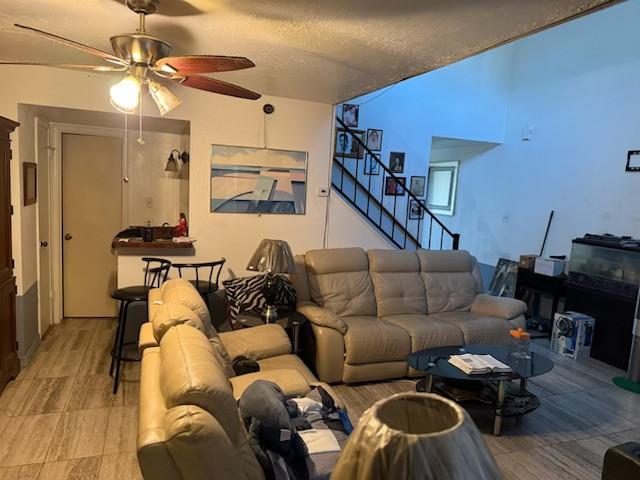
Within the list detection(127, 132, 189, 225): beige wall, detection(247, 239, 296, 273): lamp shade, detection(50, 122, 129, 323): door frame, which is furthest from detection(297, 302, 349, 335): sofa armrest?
detection(50, 122, 129, 323): door frame

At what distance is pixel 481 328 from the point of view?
386cm

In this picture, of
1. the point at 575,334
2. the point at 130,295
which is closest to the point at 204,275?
the point at 130,295

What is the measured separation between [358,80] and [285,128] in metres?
1.13

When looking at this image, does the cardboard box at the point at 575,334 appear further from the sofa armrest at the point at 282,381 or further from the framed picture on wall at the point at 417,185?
the sofa armrest at the point at 282,381

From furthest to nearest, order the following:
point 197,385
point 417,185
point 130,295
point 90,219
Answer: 1. point 417,185
2. point 90,219
3. point 130,295
4. point 197,385

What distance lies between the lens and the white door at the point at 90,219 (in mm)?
4699

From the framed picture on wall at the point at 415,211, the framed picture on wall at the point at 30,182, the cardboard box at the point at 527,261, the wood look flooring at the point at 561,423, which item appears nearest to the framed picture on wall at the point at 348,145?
the framed picture on wall at the point at 415,211

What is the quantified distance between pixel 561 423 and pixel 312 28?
3.11 m

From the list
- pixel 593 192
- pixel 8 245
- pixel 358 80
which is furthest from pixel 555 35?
pixel 8 245

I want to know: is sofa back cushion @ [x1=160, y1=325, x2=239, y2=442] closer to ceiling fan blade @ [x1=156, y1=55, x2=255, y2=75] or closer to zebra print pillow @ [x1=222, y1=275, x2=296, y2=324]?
ceiling fan blade @ [x1=156, y1=55, x2=255, y2=75]

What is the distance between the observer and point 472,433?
646 mm

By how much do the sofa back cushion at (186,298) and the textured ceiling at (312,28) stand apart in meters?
1.53

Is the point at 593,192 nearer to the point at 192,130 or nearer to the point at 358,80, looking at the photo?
the point at 358,80

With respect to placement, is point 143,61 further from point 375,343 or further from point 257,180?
point 375,343
